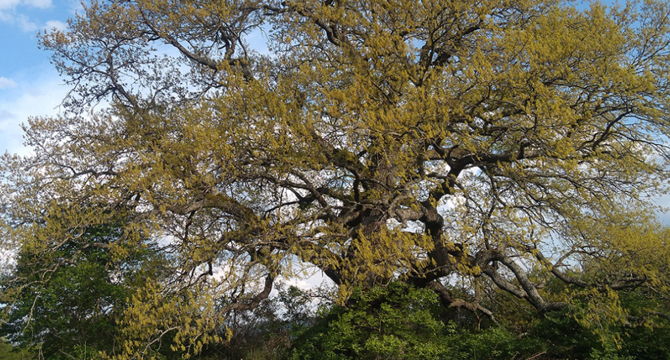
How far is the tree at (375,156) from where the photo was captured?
7.39 meters

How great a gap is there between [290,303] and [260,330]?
3.49ft

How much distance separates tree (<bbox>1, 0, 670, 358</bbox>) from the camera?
7.39 metres

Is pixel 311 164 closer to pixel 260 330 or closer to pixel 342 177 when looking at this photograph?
pixel 342 177

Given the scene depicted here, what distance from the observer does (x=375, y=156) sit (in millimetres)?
9414

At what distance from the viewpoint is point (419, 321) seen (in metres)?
8.00

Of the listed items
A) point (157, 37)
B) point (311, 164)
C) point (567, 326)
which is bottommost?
point (567, 326)

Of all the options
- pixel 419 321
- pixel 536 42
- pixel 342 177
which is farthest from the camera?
pixel 342 177

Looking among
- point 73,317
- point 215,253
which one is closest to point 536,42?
point 215,253

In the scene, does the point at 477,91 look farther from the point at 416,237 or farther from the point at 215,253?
the point at 215,253

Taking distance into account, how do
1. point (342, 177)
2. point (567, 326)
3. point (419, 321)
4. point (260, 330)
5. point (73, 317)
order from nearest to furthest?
point (419, 321) → point (567, 326) → point (73, 317) → point (342, 177) → point (260, 330)

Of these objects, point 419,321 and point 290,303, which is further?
point 290,303

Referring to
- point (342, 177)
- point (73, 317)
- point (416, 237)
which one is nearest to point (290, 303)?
point (342, 177)

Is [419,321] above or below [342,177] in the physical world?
below

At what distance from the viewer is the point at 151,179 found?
7582mm
